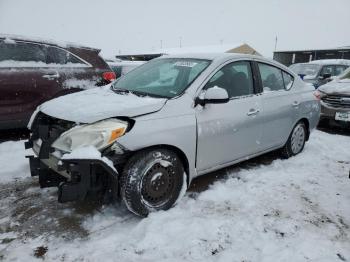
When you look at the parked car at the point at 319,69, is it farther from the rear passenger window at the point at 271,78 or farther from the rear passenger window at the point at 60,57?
the rear passenger window at the point at 60,57

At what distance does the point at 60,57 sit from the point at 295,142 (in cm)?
421

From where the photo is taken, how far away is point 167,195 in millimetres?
3287

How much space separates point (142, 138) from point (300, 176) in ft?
8.34

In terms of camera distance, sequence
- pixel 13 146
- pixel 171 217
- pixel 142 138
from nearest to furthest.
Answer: pixel 142 138 → pixel 171 217 → pixel 13 146

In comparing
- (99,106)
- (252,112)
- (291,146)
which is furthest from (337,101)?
(99,106)

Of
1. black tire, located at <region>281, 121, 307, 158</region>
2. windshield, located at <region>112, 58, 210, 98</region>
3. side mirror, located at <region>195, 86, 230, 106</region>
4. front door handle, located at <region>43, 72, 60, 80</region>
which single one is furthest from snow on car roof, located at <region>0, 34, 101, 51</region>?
black tire, located at <region>281, 121, 307, 158</region>

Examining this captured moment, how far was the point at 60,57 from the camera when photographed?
5.82 m

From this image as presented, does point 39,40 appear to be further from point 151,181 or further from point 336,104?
point 336,104

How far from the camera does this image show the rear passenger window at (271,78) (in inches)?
175

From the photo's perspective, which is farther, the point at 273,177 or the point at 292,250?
the point at 273,177

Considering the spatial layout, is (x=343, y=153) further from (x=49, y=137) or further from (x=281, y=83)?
(x=49, y=137)

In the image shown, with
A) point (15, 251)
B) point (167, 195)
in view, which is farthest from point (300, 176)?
point (15, 251)

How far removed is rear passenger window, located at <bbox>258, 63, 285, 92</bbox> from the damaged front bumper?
2.56 metres

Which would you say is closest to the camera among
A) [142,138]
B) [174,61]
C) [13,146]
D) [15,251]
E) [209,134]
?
[15,251]
